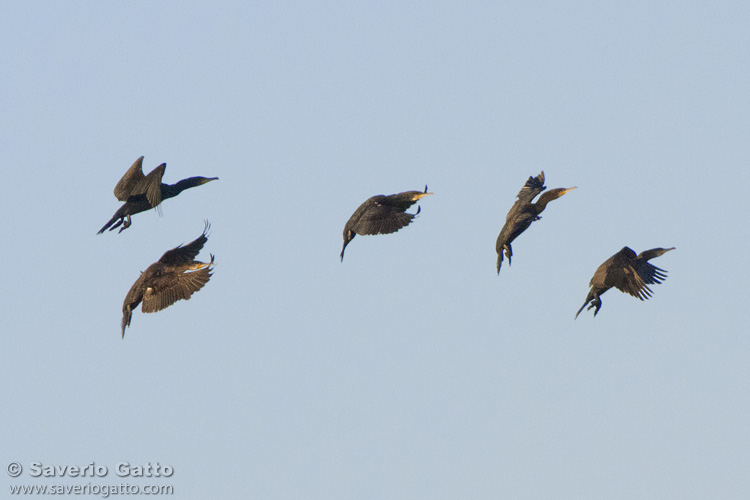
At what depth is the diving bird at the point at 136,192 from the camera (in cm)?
2338

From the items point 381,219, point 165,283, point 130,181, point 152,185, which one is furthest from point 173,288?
point 381,219

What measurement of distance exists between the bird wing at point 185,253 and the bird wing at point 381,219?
389cm

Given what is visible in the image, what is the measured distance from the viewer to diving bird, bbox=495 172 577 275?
24156 mm

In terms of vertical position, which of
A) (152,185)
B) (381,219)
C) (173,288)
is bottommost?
(173,288)

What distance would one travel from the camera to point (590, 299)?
77.9 ft

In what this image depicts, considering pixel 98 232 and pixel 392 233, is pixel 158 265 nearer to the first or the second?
pixel 98 232

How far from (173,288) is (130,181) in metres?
2.79

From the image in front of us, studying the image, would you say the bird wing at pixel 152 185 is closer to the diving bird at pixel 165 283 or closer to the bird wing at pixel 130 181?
the bird wing at pixel 130 181

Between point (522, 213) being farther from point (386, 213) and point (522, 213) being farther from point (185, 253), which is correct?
point (185, 253)

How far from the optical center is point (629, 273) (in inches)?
909

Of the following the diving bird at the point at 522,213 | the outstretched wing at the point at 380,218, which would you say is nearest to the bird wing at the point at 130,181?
the outstretched wing at the point at 380,218

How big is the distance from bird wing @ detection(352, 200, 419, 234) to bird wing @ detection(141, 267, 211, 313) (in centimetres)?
469

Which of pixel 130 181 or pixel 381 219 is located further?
pixel 381 219

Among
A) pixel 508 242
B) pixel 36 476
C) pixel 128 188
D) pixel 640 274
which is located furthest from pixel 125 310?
pixel 640 274
